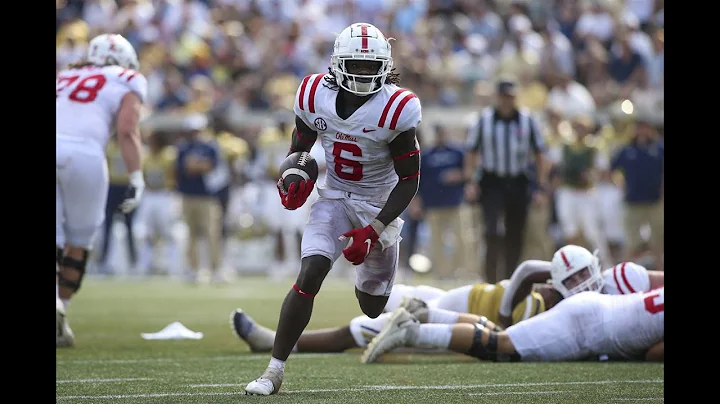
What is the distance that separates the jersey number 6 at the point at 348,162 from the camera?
4852 mm

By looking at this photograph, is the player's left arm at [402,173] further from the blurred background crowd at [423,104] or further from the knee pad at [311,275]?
the blurred background crowd at [423,104]

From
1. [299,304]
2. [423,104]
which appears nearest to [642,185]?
[423,104]

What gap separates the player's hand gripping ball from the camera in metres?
4.64

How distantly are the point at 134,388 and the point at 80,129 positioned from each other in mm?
2282

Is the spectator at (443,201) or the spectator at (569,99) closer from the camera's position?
the spectator at (443,201)

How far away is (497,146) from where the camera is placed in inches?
373

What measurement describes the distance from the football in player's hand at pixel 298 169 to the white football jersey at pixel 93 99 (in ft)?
7.36

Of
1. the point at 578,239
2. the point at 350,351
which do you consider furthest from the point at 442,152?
the point at 350,351

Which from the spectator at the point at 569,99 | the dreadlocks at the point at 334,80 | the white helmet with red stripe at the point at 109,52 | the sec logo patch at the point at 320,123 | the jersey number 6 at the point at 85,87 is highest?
the spectator at the point at 569,99

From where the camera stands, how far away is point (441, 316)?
594 centimetres

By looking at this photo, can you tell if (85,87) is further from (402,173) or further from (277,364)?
(277,364)

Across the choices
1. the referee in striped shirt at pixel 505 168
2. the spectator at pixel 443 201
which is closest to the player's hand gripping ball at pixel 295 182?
the referee in striped shirt at pixel 505 168

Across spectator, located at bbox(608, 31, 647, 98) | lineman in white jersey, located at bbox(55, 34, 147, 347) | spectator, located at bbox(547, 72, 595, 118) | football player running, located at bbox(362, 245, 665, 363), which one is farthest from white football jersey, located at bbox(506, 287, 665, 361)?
spectator, located at bbox(608, 31, 647, 98)

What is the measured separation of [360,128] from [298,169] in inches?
12.3
